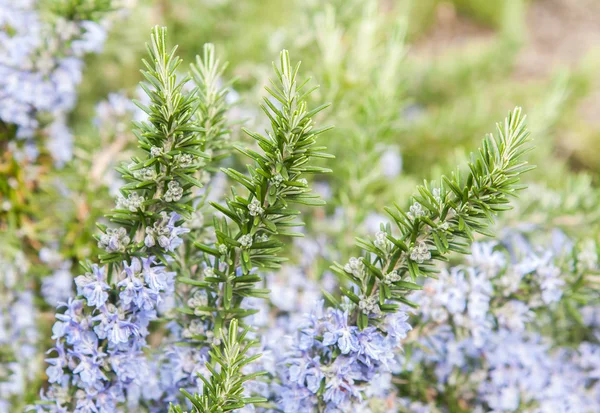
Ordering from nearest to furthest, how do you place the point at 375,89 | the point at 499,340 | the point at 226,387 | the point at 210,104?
the point at 226,387 → the point at 210,104 → the point at 499,340 → the point at 375,89

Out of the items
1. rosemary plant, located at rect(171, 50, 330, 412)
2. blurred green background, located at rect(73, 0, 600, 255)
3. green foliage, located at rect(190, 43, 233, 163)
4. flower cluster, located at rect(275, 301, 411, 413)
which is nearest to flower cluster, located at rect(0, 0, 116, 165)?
blurred green background, located at rect(73, 0, 600, 255)

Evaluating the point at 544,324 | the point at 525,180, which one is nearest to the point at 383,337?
the point at 544,324

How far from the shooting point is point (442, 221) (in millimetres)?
535

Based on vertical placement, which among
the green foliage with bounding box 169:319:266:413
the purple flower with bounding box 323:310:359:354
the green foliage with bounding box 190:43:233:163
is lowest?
the green foliage with bounding box 169:319:266:413

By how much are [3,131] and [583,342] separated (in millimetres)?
1004

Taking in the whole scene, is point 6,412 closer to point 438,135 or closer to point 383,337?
point 383,337

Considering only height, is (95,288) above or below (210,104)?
below

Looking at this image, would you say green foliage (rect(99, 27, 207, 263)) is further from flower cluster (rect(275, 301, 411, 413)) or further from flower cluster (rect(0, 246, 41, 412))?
flower cluster (rect(0, 246, 41, 412))

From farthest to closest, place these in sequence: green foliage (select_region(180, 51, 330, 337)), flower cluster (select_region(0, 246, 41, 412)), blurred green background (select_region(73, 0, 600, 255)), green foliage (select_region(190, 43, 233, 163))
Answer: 1. blurred green background (select_region(73, 0, 600, 255))
2. flower cluster (select_region(0, 246, 41, 412))
3. green foliage (select_region(190, 43, 233, 163))
4. green foliage (select_region(180, 51, 330, 337))

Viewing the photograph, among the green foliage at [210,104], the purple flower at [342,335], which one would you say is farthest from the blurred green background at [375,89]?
the purple flower at [342,335]

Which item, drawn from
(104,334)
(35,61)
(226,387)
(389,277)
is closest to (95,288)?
(104,334)

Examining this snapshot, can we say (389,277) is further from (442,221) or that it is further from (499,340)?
(499,340)

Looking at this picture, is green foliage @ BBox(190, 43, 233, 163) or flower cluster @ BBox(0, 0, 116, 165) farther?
flower cluster @ BBox(0, 0, 116, 165)

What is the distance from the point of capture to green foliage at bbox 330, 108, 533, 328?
0.52 metres
